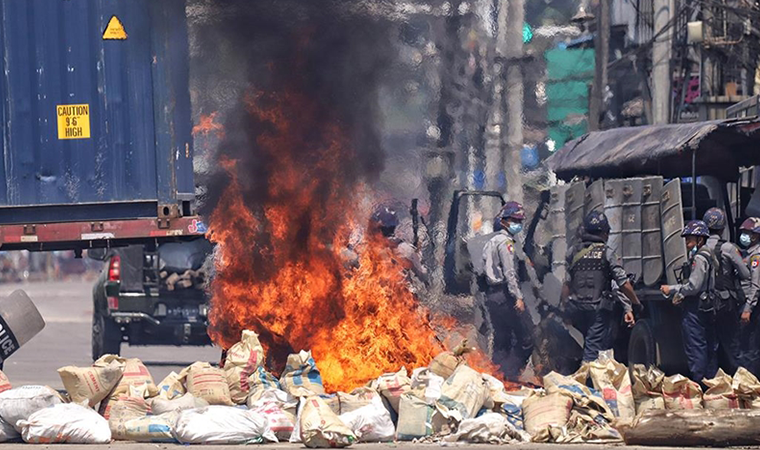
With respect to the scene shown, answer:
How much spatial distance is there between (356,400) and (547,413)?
129 centimetres

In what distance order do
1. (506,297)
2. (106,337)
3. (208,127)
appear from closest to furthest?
1. (506,297)
2. (208,127)
3. (106,337)

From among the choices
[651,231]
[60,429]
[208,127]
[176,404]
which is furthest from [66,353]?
[60,429]

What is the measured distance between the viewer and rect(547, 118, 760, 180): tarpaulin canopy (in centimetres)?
1259

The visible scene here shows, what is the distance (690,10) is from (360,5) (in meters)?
11.6

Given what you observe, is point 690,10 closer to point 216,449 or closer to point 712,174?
point 712,174

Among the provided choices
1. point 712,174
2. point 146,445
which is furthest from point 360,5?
point 146,445

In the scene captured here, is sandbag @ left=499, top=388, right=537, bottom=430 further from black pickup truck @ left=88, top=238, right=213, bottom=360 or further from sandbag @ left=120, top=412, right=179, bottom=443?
black pickup truck @ left=88, top=238, right=213, bottom=360

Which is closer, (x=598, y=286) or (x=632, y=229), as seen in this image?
(x=598, y=286)

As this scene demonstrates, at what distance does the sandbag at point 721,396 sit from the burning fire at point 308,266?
2.61 metres

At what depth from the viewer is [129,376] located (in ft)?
32.5

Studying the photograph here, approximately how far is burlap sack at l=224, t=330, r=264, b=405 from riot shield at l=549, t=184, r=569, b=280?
5485 mm

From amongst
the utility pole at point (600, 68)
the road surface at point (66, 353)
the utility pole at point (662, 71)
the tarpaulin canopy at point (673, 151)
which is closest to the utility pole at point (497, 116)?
the utility pole at point (600, 68)

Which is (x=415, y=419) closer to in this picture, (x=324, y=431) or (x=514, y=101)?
(x=324, y=431)

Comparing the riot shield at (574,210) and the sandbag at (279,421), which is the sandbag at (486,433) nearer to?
the sandbag at (279,421)
